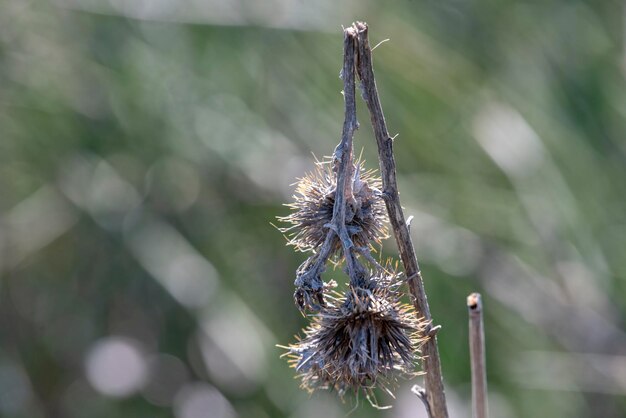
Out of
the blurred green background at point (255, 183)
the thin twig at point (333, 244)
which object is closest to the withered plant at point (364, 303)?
the thin twig at point (333, 244)

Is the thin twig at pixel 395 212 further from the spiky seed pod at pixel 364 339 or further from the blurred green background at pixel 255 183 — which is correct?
the blurred green background at pixel 255 183

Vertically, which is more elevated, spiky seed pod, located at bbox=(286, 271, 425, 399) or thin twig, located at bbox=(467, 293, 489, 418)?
thin twig, located at bbox=(467, 293, 489, 418)

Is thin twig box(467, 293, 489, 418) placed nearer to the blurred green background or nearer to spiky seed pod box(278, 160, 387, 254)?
spiky seed pod box(278, 160, 387, 254)

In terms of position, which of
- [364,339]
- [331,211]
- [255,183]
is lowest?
[364,339]

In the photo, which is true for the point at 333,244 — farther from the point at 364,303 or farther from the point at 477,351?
the point at 477,351

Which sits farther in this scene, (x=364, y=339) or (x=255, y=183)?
(x=255, y=183)

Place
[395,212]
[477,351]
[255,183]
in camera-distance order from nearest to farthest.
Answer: [395,212] < [477,351] < [255,183]

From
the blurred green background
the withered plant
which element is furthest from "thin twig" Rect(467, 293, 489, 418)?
A: the blurred green background

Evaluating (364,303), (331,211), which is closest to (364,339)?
(364,303)
